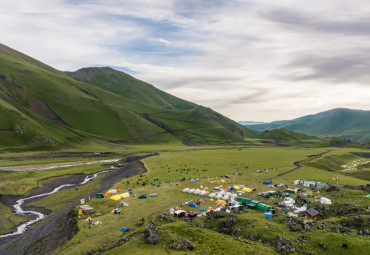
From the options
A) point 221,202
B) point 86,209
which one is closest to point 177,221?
point 221,202

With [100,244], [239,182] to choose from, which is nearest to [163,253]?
[100,244]

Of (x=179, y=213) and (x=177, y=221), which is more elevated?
(x=177, y=221)

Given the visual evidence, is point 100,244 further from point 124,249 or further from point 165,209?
point 165,209

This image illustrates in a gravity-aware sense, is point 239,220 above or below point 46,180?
above

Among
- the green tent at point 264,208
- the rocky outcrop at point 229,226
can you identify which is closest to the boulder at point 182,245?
the rocky outcrop at point 229,226

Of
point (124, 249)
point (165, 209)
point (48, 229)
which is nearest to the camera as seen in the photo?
point (124, 249)

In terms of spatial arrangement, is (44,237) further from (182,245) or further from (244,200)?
(244,200)

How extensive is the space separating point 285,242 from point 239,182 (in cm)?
5513

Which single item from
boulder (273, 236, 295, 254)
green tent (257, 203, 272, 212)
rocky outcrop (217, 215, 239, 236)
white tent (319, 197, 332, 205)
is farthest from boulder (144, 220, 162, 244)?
white tent (319, 197, 332, 205)

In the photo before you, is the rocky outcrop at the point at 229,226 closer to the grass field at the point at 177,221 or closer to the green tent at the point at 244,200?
→ the grass field at the point at 177,221

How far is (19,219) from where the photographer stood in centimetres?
6625

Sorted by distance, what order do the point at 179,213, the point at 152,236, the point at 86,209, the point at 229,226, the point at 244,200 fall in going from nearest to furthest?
the point at 152,236, the point at 229,226, the point at 179,213, the point at 86,209, the point at 244,200

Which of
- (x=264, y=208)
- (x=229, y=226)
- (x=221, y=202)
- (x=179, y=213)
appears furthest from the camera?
(x=221, y=202)

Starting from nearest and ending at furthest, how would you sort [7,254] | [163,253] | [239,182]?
[163,253]
[7,254]
[239,182]
